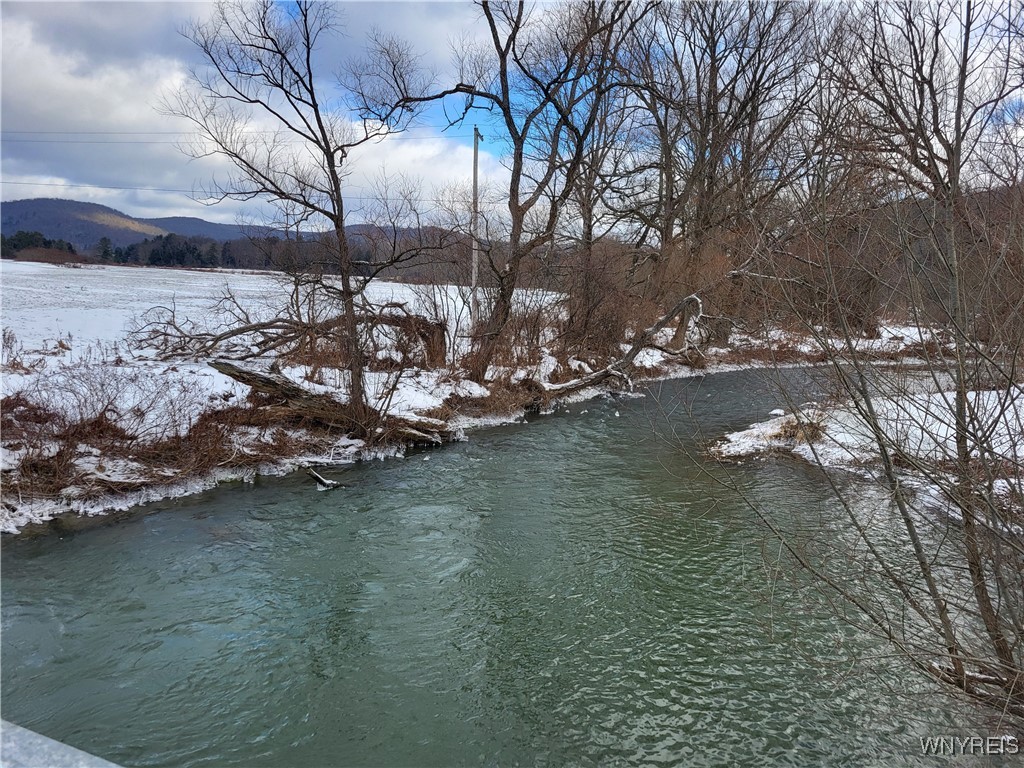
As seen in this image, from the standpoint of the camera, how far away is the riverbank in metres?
8.09

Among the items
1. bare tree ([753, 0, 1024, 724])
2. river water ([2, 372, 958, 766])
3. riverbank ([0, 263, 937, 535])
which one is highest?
bare tree ([753, 0, 1024, 724])

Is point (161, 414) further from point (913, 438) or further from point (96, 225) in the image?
point (96, 225)

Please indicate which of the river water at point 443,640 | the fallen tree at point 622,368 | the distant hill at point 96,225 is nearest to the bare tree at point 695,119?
the fallen tree at point 622,368

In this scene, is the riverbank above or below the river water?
above

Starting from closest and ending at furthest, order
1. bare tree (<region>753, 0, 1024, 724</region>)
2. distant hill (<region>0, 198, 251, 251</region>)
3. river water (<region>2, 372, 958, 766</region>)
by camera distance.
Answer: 1. bare tree (<region>753, 0, 1024, 724</region>)
2. river water (<region>2, 372, 958, 766</region>)
3. distant hill (<region>0, 198, 251, 251</region>)

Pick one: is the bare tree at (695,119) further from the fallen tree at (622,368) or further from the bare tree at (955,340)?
the bare tree at (955,340)

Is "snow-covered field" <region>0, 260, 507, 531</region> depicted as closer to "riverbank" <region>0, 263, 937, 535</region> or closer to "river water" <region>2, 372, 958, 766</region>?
"riverbank" <region>0, 263, 937, 535</region>

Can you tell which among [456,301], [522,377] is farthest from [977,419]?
[456,301]

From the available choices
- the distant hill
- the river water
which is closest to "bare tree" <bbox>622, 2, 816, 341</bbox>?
the river water

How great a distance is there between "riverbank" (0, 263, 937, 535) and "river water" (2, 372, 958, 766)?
0.82 m

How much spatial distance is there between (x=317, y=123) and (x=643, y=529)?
891 cm

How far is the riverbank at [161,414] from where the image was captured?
8.09 metres

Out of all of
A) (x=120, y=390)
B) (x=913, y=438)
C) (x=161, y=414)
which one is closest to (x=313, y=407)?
(x=161, y=414)

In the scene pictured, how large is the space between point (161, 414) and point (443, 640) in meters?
6.78
